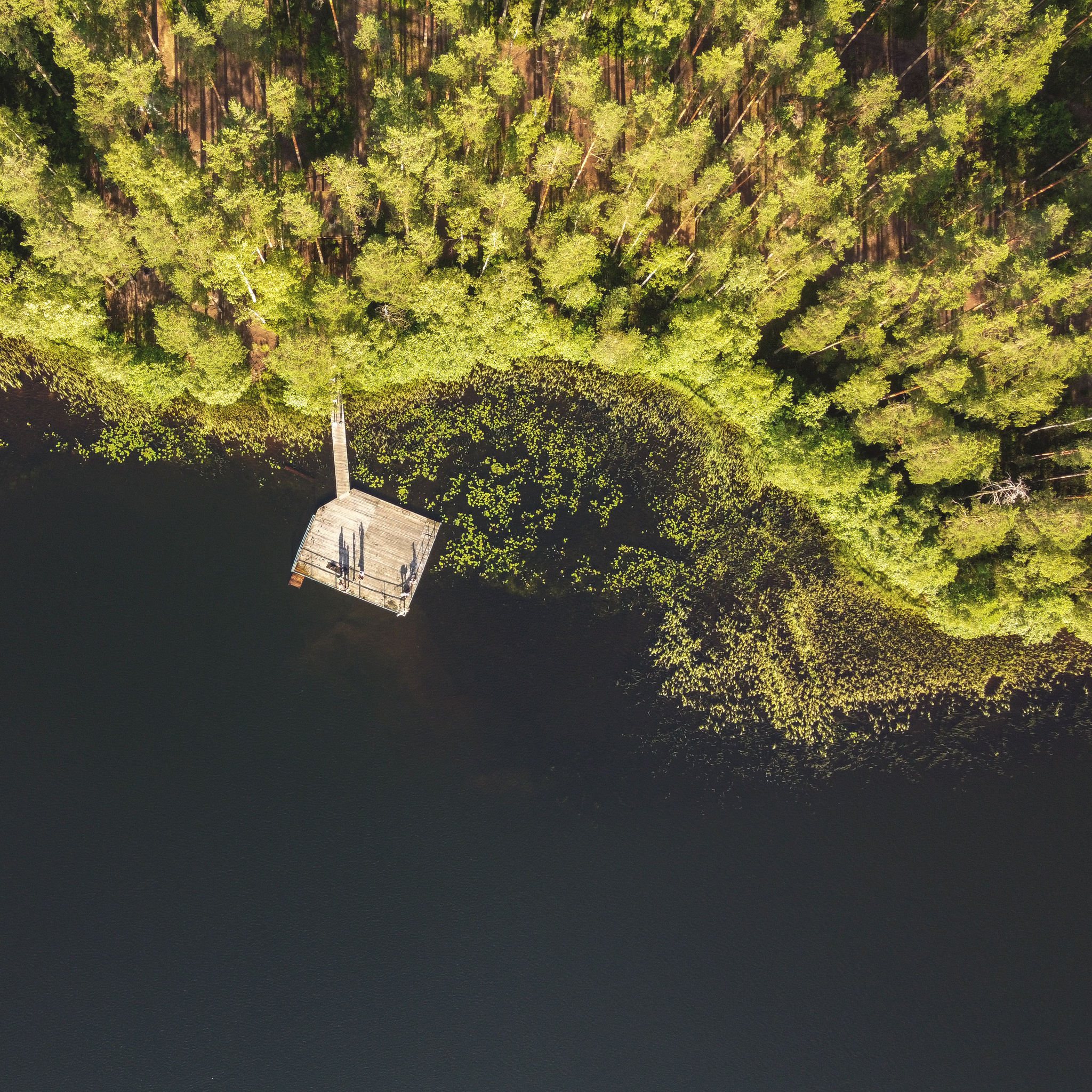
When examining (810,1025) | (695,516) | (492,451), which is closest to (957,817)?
(810,1025)

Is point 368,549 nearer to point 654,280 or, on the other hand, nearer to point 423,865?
point 423,865

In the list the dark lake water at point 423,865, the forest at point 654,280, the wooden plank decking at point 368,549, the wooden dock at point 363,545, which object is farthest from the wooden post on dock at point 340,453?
the dark lake water at point 423,865

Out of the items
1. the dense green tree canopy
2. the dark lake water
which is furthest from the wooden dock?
the dense green tree canopy

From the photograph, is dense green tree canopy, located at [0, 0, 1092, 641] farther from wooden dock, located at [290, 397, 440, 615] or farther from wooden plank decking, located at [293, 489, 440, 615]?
wooden plank decking, located at [293, 489, 440, 615]

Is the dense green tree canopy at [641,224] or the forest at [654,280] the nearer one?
the dense green tree canopy at [641,224]

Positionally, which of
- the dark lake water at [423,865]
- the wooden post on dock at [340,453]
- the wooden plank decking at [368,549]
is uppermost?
the wooden post on dock at [340,453]

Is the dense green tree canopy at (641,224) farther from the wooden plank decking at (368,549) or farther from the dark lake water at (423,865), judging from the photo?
the dark lake water at (423,865)
